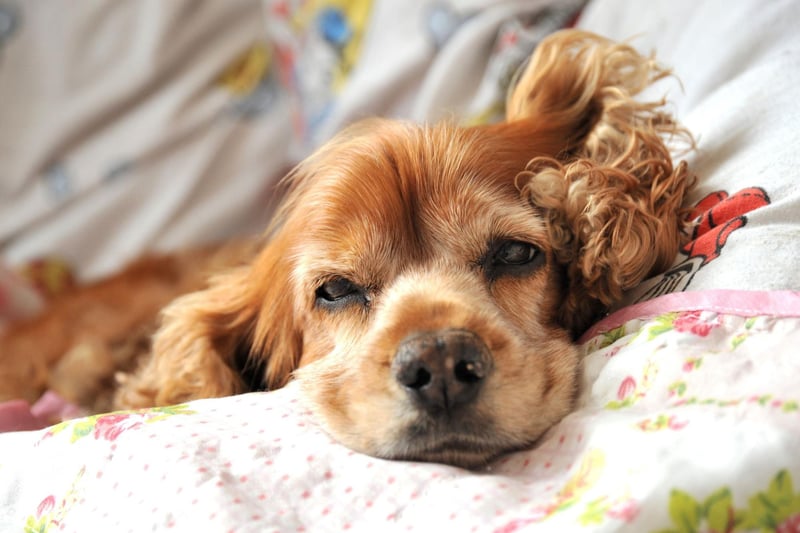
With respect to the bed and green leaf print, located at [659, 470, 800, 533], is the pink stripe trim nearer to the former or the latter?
the bed

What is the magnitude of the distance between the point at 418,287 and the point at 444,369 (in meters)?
0.29

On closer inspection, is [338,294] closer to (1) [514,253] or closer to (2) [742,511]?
(1) [514,253]

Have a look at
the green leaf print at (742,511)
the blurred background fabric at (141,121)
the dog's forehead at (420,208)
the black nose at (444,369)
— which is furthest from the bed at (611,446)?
the blurred background fabric at (141,121)

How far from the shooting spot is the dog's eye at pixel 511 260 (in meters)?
1.59

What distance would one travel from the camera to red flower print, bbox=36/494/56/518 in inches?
51.9

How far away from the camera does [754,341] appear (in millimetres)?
1154

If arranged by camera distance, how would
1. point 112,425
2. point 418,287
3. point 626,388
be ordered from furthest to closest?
point 418,287, point 112,425, point 626,388

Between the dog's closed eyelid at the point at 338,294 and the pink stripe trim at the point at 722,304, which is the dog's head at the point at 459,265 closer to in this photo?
the dog's closed eyelid at the point at 338,294

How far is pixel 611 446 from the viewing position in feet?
3.48

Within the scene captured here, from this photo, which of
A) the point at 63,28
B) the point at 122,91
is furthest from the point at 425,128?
the point at 63,28

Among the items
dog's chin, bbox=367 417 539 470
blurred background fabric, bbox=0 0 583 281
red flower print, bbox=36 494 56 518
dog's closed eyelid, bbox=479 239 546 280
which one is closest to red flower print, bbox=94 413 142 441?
red flower print, bbox=36 494 56 518

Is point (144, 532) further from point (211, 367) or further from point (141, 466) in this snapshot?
point (211, 367)

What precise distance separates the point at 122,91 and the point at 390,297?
2223 millimetres

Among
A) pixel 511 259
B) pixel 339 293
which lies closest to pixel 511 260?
pixel 511 259
